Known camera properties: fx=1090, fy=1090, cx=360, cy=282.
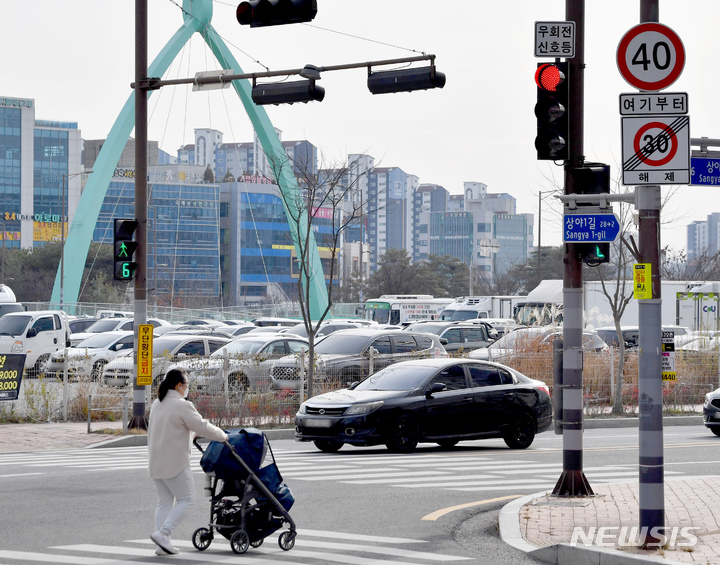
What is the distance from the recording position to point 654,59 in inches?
347

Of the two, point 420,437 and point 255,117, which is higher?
point 255,117

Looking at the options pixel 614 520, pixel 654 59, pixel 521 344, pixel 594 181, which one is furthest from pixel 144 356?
pixel 654 59

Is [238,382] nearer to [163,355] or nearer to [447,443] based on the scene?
[163,355]

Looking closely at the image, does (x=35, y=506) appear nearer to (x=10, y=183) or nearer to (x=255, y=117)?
(x=255, y=117)

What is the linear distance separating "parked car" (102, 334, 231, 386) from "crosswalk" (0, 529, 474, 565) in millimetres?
14625

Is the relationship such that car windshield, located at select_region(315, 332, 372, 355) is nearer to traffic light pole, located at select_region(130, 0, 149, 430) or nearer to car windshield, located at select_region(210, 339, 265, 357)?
car windshield, located at select_region(210, 339, 265, 357)

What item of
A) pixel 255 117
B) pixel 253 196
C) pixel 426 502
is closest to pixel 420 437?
pixel 426 502

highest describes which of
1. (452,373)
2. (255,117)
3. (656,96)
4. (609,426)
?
(255,117)

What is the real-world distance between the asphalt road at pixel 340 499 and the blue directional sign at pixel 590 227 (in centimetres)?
303

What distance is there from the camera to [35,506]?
1154cm

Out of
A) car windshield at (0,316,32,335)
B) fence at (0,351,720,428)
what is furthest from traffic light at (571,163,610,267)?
car windshield at (0,316,32,335)

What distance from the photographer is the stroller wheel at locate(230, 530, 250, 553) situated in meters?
9.07

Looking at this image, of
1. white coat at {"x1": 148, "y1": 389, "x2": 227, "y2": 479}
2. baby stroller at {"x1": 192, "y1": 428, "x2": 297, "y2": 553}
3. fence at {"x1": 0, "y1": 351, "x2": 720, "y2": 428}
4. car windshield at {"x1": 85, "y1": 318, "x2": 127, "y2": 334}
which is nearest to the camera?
baby stroller at {"x1": 192, "y1": 428, "x2": 297, "y2": 553}

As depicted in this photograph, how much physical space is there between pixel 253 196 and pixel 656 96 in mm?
130475
